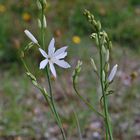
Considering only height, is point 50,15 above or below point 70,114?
above

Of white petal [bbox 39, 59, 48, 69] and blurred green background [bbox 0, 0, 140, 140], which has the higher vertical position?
blurred green background [bbox 0, 0, 140, 140]

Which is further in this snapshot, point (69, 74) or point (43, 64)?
point (69, 74)

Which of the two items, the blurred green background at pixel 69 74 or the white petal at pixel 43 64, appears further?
the blurred green background at pixel 69 74

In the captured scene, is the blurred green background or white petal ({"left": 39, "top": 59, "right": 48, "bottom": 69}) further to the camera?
the blurred green background

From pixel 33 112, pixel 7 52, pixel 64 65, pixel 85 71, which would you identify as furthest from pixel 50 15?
pixel 64 65

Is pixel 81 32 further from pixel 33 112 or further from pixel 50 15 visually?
pixel 33 112

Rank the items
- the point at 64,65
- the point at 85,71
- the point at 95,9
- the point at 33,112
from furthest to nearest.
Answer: the point at 95,9, the point at 85,71, the point at 33,112, the point at 64,65

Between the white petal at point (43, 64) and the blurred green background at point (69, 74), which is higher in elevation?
the blurred green background at point (69, 74)

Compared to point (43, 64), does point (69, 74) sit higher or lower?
higher
